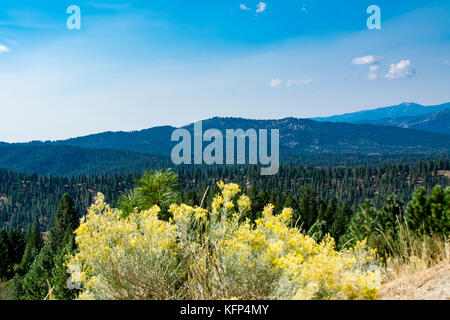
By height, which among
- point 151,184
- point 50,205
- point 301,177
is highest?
point 151,184

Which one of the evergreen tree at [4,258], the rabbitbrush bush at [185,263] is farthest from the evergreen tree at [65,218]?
the rabbitbrush bush at [185,263]

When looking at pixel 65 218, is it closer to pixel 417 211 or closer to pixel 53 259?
pixel 53 259

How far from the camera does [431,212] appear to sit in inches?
625

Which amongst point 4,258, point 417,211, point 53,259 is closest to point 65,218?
point 53,259

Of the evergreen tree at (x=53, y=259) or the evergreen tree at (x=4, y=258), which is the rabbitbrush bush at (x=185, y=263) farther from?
the evergreen tree at (x=4, y=258)

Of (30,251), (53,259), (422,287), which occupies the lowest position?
(30,251)

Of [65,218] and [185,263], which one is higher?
[185,263]

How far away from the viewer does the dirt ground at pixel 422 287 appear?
3.75 m

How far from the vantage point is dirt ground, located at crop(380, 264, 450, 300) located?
147 inches

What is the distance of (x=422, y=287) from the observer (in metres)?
4.13
